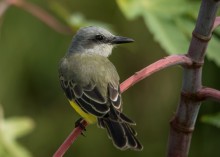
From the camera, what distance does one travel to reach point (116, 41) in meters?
3.20

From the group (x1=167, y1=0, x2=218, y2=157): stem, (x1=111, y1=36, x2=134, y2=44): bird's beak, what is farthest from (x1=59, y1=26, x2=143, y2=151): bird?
(x1=167, y1=0, x2=218, y2=157): stem

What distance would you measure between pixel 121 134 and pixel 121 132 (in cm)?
4

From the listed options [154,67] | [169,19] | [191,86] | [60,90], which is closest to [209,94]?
[191,86]

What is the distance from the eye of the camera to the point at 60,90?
186 inches

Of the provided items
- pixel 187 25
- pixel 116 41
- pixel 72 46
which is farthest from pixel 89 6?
pixel 187 25

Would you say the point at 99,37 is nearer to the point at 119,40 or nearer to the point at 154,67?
the point at 119,40

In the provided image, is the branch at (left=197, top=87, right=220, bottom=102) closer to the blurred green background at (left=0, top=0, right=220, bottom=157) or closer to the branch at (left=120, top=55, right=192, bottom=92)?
the branch at (left=120, top=55, right=192, bottom=92)

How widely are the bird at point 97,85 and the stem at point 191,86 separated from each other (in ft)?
0.73

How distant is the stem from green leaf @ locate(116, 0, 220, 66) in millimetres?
492

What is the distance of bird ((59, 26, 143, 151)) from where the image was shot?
7.98 ft

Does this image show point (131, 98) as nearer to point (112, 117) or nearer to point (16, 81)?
point (16, 81)

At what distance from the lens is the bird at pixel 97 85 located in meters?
2.43

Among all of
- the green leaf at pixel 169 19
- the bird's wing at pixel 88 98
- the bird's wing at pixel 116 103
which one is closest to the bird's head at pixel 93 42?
the bird's wing at pixel 88 98

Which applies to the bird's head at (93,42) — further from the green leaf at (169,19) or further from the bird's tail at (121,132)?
the bird's tail at (121,132)
